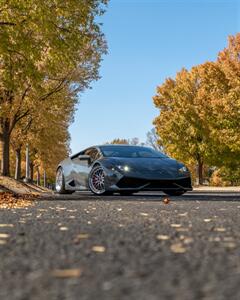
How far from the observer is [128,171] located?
463 inches

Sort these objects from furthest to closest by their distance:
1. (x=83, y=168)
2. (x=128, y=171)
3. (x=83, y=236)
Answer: (x=83, y=168), (x=128, y=171), (x=83, y=236)

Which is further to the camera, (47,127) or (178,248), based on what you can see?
(47,127)

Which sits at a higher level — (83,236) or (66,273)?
(83,236)

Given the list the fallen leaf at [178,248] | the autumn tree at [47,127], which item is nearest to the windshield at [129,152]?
the fallen leaf at [178,248]

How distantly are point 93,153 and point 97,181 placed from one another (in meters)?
1.14

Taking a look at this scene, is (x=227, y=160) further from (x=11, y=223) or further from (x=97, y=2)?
(x=11, y=223)

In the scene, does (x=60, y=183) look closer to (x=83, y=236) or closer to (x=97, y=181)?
(x=97, y=181)

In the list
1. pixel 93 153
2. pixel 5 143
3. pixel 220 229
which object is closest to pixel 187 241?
pixel 220 229

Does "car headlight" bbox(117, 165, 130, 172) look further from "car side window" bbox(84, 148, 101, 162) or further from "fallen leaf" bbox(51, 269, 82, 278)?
"fallen leaf" bbox(51, 269, 82, 278)

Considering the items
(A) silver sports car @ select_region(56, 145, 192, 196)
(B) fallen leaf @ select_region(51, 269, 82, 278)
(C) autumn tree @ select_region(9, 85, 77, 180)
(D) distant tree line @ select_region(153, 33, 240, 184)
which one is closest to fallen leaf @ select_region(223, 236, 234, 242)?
(B) fallen leaf @ select_region(51, 269, 82, 278)

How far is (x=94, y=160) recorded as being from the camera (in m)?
12.9

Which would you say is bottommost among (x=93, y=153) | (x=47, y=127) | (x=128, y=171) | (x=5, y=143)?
(x=128, y=171)

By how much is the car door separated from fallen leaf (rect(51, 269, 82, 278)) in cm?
968

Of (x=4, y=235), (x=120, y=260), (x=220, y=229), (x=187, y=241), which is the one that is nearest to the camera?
(x=120, y=260)
